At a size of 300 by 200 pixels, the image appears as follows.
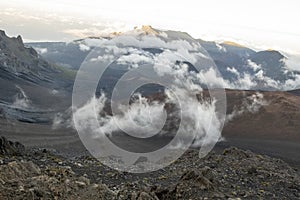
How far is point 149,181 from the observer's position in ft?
79.7

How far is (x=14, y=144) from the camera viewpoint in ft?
109

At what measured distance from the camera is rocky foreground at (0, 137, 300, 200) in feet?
44.2

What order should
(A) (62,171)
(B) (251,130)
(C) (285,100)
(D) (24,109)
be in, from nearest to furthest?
(A) (62,171) → (B) (251,130) → (C) (285,100) → (D) (24,109)

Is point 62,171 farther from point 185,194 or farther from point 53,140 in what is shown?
point 53,140

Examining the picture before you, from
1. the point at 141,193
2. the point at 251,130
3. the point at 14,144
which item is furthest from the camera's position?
the point at 251,130

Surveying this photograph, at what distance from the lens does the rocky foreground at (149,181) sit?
13477 mm

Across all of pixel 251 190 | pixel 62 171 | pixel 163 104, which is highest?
pixel 62 171

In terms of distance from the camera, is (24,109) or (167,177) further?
(24,109)

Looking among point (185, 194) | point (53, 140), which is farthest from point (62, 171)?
point (53, 140)

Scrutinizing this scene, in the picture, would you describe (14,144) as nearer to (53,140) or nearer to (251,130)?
(53,140)

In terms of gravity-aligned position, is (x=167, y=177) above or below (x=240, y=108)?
above

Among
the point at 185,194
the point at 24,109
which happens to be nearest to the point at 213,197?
the point at 185,194

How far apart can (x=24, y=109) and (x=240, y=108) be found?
86.4 meters

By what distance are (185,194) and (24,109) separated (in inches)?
6183
